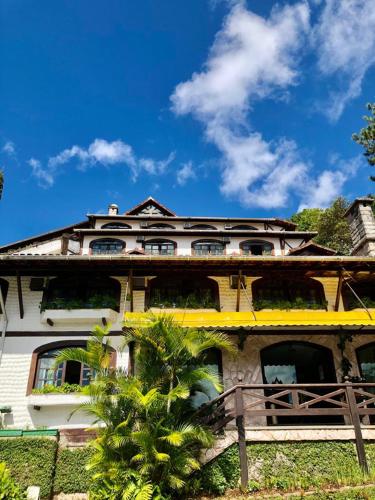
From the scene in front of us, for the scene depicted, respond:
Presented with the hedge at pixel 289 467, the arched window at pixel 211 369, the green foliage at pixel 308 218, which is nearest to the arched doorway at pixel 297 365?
the arched window at pixel 211 369

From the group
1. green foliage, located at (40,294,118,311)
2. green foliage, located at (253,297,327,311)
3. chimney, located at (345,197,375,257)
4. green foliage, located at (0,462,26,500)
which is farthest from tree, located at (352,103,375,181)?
green foliage, located at (0,462,26,500)

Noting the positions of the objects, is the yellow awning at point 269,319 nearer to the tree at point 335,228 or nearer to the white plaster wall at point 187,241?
the white plaster wall at point 187,241

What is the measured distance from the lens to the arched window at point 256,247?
26453mm

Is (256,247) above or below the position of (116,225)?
below

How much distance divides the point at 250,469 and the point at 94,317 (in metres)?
7.63

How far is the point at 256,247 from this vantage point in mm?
26703

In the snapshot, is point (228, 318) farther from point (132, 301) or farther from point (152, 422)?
point (152, 422)

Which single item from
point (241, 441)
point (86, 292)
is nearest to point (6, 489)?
point (241, 441)

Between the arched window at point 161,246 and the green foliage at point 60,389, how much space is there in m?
12.9

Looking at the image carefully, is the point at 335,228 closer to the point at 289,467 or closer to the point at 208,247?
the point at 208,247

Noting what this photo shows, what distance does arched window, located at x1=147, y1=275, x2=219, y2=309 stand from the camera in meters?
16.0

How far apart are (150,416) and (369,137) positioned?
20.7 m

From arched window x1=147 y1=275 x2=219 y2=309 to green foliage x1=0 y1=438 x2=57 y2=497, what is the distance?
21.2ft

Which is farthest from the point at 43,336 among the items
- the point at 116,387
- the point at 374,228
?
the point at 374,228
